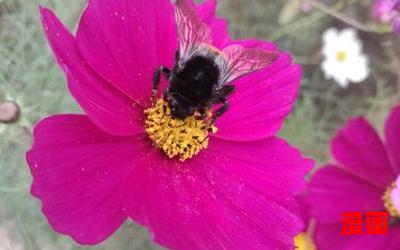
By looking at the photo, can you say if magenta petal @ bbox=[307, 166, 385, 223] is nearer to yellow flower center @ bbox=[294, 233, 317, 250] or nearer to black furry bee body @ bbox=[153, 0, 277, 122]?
yellow flower center @ bbox=[294, 233, 317, 250]

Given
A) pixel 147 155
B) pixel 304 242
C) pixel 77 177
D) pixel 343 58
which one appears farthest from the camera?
pixel 343 58

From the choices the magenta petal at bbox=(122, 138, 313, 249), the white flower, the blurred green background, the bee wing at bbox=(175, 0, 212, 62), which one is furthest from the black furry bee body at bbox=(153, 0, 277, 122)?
the white flower

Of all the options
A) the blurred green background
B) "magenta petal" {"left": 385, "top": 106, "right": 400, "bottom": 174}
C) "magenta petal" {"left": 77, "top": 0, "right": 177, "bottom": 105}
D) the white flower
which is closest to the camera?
"magenta petal" {"left": 77, "top": 0, "right": 177, "bottom": 105}

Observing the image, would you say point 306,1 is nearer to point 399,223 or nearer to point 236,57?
point 399,223

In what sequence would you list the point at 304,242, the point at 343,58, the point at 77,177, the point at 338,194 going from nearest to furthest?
1. the point at 77,177
2. the point at 338,194
3. the point at 304,242
4. the point at 343,58

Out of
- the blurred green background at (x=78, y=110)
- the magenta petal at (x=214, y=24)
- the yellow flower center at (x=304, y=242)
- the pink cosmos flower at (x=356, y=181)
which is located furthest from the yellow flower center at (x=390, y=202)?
the magenta petal at (x=214, y=24)

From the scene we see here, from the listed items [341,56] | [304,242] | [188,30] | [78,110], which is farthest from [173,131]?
[341,56]

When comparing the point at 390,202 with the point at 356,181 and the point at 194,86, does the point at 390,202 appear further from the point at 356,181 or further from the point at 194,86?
the point at 194,86
